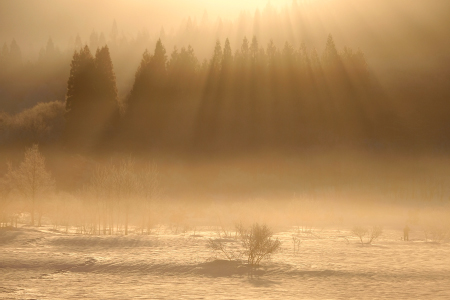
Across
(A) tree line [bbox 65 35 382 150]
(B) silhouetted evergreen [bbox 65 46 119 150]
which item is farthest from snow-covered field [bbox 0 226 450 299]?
(A) tree line [bbox 65 35 382 150]

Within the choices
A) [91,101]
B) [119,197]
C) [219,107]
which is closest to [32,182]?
[119,197]

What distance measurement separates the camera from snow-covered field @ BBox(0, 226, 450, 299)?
17.9m

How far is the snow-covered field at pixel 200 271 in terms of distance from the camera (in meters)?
17.9

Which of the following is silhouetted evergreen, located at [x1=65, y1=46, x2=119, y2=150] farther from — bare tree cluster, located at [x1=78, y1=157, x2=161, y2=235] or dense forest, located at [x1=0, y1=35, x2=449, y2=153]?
bare tree cluster, located at [x1=78, y1=157, x2=161, y2=235]

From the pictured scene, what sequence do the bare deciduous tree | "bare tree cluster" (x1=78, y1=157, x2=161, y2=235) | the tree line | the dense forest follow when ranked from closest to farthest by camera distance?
the bare deciduous tree, "bare tree cluster" (x1=78, y1=157, x2=161, y2=235), the dense forest, the tree line

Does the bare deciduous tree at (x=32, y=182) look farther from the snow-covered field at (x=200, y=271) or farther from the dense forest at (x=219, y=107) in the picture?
the dense forest at (x=219, y=107)

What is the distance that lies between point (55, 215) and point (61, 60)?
7995 centimetres

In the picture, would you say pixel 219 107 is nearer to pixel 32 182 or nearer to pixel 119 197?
pixel 119 197

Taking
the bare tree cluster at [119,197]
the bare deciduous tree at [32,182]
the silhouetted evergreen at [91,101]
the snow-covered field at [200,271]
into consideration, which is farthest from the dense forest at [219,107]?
the snow-covered field at [200,271]

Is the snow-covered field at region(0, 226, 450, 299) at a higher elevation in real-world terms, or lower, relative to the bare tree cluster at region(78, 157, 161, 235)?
lower

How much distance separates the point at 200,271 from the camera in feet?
75.1

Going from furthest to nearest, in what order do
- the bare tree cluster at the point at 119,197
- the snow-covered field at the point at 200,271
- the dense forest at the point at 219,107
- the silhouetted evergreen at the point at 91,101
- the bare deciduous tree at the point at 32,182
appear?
the dense forest at the point at 219,107, the silhouetted evergreen at the point at 91,101, the bare tree cluster at the point at 119,197, the bare deciduous tree at the point at 32,182, the snow-covered field at the point at 200,271

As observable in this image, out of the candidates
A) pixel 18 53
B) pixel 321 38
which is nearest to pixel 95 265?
pixel 321 38

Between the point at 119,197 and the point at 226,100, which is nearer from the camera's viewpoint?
the point at 119,197
